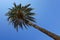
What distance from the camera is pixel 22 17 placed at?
33.3 meters

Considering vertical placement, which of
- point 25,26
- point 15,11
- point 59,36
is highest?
point 15,11

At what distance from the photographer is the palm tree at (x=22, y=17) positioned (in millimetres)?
32975

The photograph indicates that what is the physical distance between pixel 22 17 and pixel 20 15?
428mm

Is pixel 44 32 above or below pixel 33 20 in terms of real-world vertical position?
below

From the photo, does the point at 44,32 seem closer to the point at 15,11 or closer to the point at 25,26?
the point at 25,26

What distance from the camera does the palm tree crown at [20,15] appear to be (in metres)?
33.4

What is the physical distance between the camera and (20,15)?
3325 cm

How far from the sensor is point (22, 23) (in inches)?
1324

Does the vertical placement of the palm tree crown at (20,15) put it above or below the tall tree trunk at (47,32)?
above

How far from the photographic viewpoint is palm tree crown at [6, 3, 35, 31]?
33.4m

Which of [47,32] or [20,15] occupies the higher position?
[20,15]

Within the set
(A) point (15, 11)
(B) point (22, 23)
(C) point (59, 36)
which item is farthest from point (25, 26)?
(C) point (59, 36)

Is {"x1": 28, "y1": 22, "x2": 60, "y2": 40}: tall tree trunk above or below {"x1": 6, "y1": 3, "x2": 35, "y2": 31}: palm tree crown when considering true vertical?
below

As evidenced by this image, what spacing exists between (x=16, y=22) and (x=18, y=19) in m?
0.74
